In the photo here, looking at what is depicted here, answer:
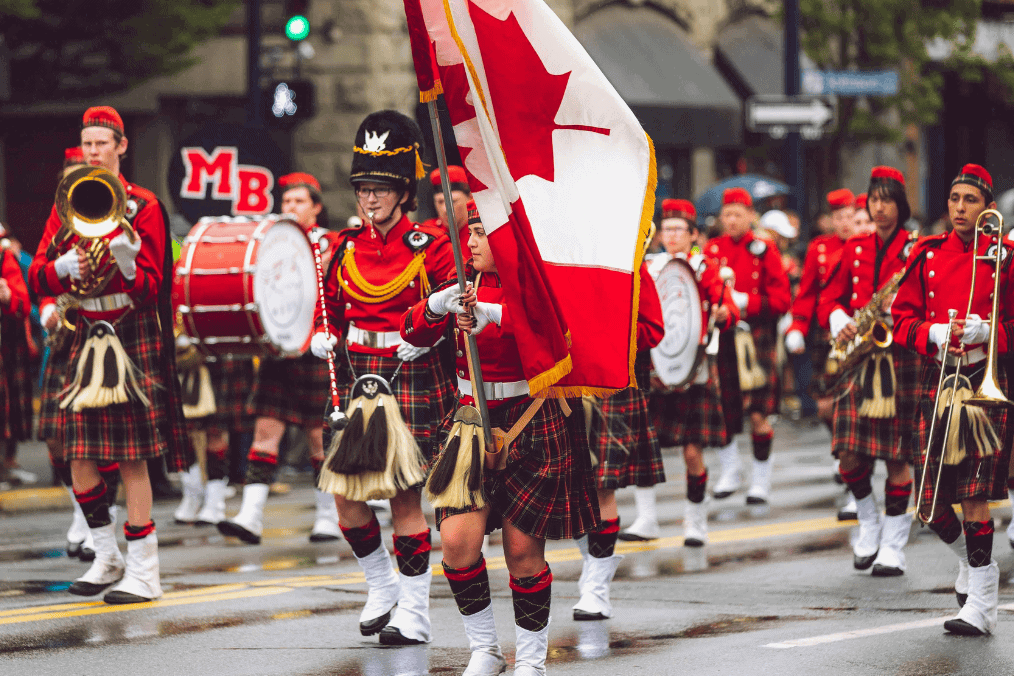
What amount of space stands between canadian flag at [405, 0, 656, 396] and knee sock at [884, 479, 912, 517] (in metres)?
3.42

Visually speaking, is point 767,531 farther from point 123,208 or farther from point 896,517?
point 123,208

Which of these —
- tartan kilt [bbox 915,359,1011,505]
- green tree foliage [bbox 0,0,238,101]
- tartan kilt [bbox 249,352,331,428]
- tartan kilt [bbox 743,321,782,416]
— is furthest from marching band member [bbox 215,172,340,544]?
green tree foliage [bbox 0,0,238,101]

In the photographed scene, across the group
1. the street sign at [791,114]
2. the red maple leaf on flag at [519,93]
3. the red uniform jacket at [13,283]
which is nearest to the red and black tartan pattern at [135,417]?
the red maple leaf on flag at [519,93]

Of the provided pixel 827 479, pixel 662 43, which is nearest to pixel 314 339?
pixel 827 479

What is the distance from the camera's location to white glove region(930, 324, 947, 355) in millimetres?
6930

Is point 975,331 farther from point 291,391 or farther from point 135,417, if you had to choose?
point 291,391

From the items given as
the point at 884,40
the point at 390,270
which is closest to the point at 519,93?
the point at 390,270

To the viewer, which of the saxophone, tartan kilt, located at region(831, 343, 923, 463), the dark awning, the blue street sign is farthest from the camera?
the dark awning

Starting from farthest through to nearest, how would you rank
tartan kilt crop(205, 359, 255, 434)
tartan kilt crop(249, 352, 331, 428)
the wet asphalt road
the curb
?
the curb
tartan kilt crop(205, 359, 255, 434)
tartan kilt crop(249, 352, 331, 428)
the wet asphalt road

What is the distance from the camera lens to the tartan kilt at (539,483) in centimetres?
564

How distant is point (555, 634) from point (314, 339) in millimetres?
1698

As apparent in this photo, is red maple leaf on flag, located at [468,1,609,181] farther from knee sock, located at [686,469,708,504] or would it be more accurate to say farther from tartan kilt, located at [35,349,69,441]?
knee sock, located at [686,469,708,504]

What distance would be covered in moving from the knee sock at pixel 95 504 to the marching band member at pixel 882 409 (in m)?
3.91

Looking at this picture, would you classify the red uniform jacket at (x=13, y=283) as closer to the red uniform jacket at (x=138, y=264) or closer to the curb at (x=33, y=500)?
the curb at (x=33, y=500)
